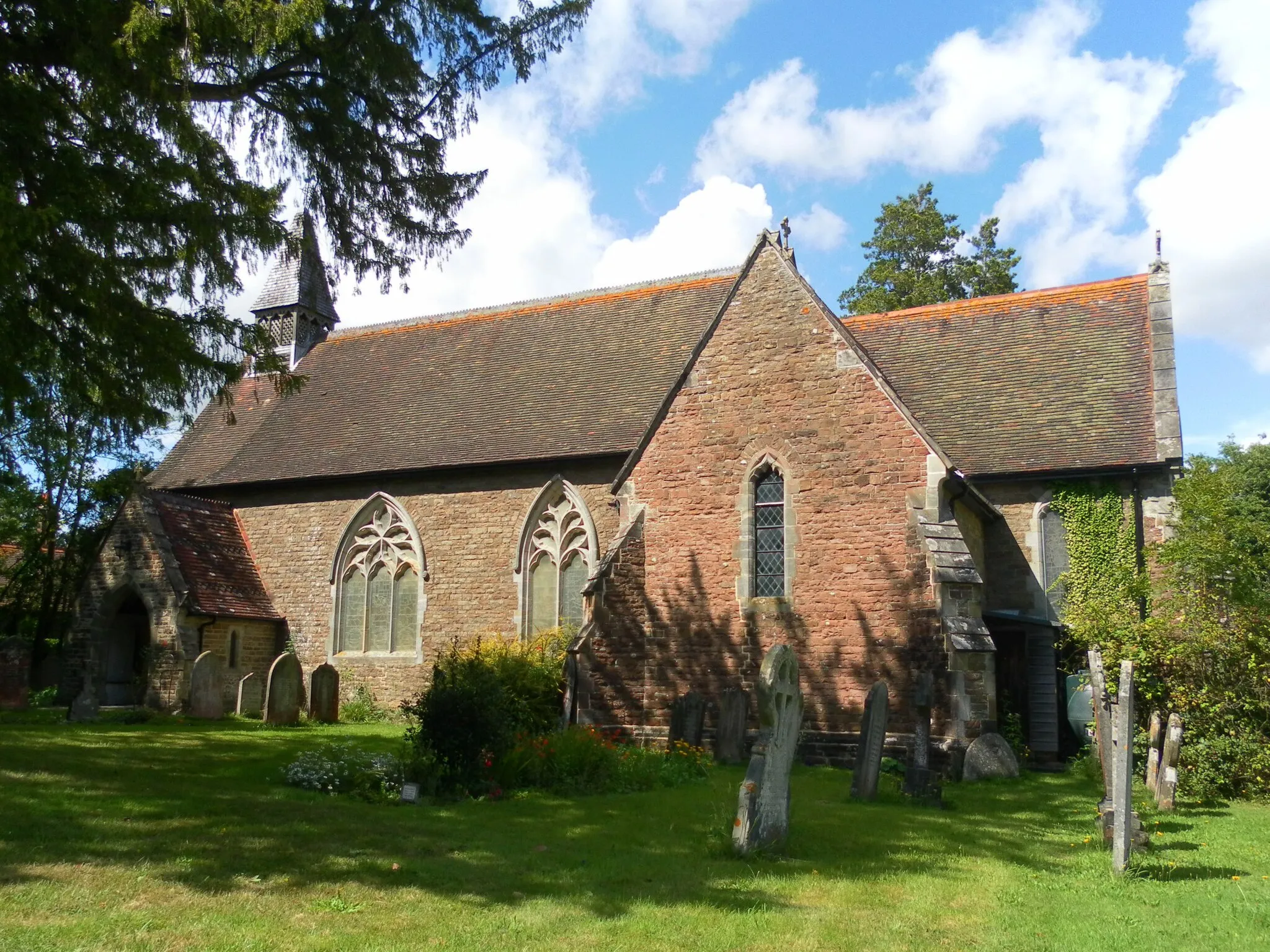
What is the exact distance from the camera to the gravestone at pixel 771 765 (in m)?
8.89

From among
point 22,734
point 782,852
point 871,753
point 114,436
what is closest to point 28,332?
point 114,436

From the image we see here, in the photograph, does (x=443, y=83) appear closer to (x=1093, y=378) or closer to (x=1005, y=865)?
(x=1005, y=865)

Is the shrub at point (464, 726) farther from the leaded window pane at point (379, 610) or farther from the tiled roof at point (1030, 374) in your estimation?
the leaded window pane at point (379, 610)

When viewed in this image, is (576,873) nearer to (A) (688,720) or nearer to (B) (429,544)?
(A) (688,720)

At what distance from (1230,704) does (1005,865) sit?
6469 mm

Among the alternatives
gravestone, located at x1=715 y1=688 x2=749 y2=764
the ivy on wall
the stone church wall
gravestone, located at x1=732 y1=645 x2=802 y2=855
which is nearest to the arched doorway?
the stone church wall

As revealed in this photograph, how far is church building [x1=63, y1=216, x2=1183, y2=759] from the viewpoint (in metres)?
16.2

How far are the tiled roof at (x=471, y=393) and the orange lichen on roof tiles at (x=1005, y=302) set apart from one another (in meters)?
Result: 3.68

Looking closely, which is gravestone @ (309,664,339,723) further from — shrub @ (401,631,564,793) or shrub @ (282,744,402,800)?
shrub @ (282,744,402,800)

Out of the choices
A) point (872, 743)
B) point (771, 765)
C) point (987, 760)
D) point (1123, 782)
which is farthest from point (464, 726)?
point (987, 760)

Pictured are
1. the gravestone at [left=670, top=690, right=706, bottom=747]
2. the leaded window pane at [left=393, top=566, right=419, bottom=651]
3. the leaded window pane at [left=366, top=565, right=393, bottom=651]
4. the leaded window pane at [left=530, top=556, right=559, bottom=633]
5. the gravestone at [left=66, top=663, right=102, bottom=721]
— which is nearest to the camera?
the gravestone at [left=670, top=690, right=706, bottom=747]

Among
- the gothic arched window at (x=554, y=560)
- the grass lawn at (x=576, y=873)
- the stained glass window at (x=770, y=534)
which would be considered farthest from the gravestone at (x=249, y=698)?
the stained glass window at (x=770, y=534)

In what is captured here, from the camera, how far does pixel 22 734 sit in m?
15.3

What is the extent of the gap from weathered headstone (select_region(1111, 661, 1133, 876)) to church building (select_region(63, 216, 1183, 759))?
632cm
